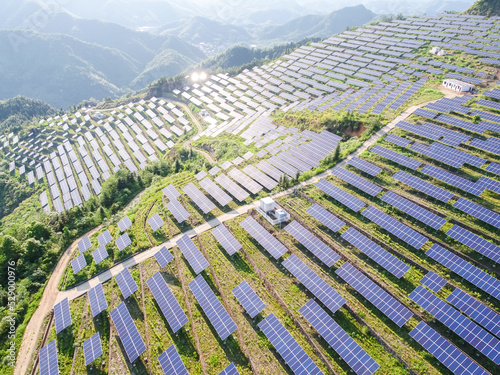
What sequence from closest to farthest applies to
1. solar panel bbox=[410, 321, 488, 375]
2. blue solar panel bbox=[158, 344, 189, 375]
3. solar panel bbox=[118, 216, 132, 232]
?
1. solar panel bbox=[410, 321, 488, 375]
2. blue solar panel bbox=[158, 344, 189, 375]
3. solar panel bbox=[118, 216, 132, 232]

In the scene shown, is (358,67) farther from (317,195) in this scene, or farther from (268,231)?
(268,231)

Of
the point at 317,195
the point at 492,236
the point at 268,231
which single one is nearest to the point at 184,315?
the point at 268,231

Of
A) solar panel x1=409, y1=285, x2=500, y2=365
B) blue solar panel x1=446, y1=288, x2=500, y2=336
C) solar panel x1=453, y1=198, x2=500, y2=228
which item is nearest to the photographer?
solar panel x1=409, y1=285, x2=500, y2=365

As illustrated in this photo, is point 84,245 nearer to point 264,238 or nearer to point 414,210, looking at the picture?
point 264,238

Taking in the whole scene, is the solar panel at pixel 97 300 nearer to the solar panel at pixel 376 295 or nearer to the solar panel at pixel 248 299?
the solar panel at pixel 248 299

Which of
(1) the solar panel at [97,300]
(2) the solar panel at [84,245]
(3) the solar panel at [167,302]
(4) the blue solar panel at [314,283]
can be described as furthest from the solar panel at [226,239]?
(2) the solar panel at [84,245]

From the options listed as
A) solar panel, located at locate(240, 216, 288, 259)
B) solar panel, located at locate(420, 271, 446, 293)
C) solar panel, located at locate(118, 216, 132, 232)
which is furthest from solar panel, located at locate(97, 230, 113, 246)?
solar panel, located at locate(420, 271, 446, 293)

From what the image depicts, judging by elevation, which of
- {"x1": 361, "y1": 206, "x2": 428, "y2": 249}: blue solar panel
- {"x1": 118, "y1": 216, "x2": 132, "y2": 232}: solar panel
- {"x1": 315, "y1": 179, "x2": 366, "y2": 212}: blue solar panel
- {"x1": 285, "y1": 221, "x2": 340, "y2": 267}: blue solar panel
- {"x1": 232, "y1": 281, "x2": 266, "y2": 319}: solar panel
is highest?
{"x1": 118, "y1": 216, "x2": 132, "y2": 232}: solar panel

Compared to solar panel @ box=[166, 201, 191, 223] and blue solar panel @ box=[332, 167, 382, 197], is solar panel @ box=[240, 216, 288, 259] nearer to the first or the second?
solar panel @ box=[166, 201, 191, 223]
